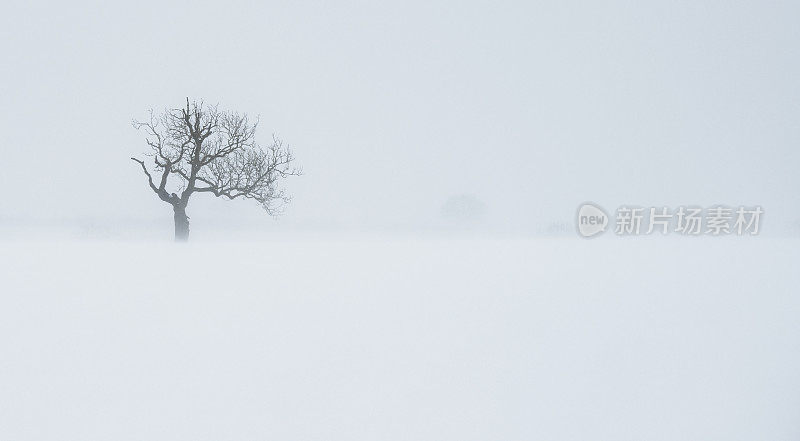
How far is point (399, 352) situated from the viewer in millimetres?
3430

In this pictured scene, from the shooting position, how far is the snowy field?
2602mm

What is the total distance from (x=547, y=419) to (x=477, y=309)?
7.43 feet

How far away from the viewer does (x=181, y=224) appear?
44.8ft

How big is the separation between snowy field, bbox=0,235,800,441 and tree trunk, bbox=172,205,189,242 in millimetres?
6800

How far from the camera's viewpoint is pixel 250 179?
15.0 meters

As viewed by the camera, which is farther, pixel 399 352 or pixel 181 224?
pixel 181 224

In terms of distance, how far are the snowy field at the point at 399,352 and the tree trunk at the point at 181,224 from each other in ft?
22.3

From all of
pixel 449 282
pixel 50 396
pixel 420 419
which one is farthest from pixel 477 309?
pixel 50 396

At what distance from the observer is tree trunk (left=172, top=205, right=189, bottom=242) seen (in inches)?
534

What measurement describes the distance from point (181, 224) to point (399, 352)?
12.3 meters

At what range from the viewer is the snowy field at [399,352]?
8.54ft

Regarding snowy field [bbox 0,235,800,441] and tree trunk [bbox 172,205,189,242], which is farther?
tree trunk [bbox 172,205,189,242]

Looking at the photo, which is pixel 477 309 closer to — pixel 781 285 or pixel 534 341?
pixel 534 341

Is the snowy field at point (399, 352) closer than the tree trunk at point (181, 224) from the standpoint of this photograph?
Yes
